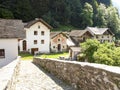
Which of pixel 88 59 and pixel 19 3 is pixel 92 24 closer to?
pixel 19 3

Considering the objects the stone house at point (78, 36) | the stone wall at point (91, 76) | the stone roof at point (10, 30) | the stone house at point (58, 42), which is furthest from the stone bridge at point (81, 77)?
the stone house at point (78, 36)

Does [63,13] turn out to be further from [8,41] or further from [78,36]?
[8,41]

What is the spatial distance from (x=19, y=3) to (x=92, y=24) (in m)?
30.5

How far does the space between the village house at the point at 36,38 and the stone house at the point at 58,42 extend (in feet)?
7.56

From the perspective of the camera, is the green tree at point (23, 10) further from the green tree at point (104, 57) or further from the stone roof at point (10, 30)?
the stone roof at point (10, 30)

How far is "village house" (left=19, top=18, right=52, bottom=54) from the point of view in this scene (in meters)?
50.2

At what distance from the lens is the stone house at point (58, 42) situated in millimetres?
54500

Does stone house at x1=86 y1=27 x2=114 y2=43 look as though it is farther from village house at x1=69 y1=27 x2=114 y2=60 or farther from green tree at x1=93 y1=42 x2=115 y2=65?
green tree at x1=93 y1=42 x2=115 y2=65

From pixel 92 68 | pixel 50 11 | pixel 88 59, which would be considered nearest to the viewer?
pixel 92 68

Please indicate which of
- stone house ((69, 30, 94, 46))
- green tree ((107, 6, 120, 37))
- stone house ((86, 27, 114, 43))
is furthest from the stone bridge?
green tree ((107, 6, 120, 37))

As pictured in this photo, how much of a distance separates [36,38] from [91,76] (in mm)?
46074

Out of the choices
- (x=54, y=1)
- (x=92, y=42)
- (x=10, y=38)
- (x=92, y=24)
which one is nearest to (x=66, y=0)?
(x=54, y=1)

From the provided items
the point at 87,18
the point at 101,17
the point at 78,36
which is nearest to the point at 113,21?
the point at 101,17

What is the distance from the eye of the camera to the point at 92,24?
307 feet
